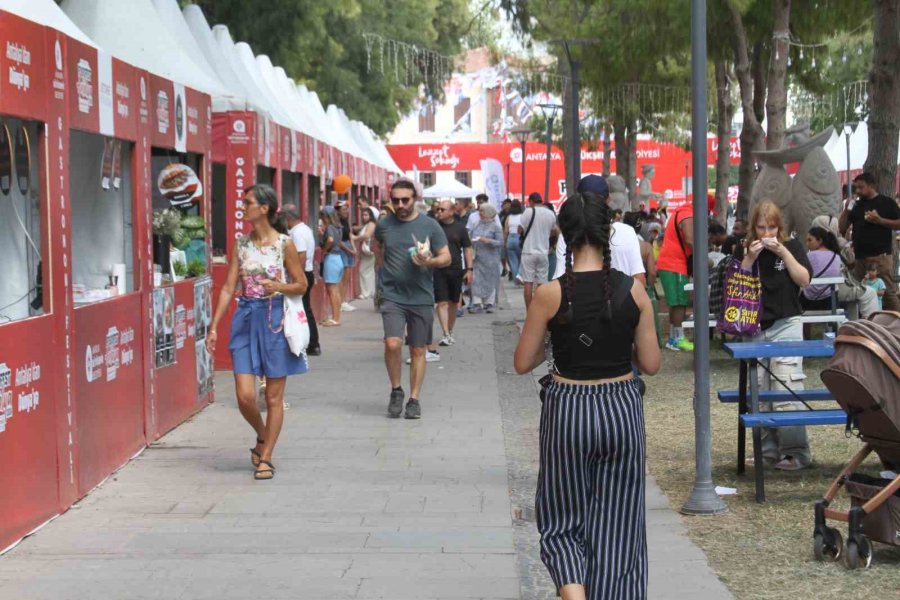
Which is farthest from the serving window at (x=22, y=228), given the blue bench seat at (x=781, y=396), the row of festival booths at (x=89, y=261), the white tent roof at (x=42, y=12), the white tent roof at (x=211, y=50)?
the white tent roof at (x=211, y=50)

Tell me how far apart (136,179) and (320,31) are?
20.3 m

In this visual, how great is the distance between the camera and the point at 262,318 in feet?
28.0

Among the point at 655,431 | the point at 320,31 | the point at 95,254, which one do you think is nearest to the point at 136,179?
the point at 95,254

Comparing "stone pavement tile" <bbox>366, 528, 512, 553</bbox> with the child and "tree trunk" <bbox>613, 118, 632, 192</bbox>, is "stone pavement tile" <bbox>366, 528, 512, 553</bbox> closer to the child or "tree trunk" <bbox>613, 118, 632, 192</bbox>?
the child

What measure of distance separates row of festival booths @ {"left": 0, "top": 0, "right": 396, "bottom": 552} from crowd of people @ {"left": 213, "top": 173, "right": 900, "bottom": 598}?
87 cm

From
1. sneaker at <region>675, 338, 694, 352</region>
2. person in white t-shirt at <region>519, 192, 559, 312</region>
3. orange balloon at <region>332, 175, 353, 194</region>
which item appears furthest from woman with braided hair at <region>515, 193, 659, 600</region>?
orange balloon at <region>332, 175, 353, 194</region>

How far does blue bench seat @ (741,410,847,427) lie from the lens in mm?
7312

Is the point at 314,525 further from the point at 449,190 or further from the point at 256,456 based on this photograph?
the point at 449,190

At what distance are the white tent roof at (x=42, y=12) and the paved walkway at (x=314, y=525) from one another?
10.2 feet

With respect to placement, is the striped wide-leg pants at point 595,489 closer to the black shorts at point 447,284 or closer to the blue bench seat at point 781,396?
the blue bench seat at point 781,396

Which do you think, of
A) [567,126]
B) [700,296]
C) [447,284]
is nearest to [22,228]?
[700,296]

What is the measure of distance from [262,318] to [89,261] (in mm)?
1417

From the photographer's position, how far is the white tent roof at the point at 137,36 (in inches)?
555

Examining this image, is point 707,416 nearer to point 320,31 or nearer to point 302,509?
point 302,509
